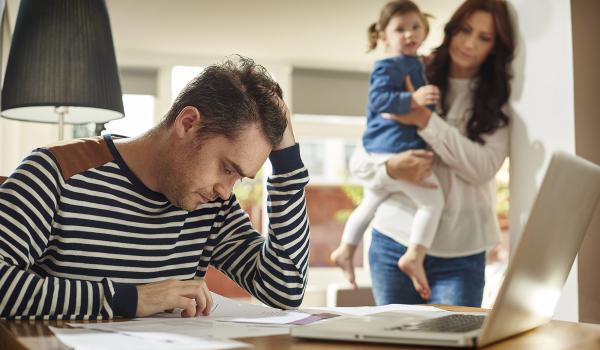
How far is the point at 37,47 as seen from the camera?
7.89 feet

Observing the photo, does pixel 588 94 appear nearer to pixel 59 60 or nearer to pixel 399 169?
pixel 399 169

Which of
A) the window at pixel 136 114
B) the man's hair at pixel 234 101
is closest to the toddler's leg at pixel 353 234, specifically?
the man's hair at pixel 234 101

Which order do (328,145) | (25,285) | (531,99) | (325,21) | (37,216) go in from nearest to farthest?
(25,285)
(37,216)
(531,99)
(325,21)
(328,145)

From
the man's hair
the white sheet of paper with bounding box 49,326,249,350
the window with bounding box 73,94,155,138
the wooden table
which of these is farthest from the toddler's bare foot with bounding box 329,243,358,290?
the window with bounding box 73,94,155,138

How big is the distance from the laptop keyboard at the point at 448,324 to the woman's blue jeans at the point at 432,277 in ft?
3.96

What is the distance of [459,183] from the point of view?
2.29m

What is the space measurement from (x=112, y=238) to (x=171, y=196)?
5.2 inches

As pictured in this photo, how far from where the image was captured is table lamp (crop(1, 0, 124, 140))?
2.40 m

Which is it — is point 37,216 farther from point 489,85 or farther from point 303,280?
point 489,85

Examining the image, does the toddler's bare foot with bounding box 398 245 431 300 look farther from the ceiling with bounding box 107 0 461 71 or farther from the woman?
the ceiling with bounding box 107 0 461 71

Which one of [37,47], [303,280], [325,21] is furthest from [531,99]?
[325,21]

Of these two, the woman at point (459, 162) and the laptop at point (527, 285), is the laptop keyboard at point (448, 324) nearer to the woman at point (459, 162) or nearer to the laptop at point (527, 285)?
the laptop at point (527, 285)

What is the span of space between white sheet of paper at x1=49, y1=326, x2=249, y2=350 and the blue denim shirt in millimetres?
1560

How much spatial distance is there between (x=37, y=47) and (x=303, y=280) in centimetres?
143
